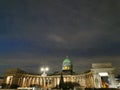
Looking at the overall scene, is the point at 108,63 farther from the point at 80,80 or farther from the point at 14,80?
the point at 14,80

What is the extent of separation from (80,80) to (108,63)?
2231cm

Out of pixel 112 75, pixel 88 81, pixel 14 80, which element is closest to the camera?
pixel 112 75

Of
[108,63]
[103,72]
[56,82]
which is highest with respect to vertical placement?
[108,63]

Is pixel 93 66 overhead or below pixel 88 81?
overhead

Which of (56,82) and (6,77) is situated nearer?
(6,77)

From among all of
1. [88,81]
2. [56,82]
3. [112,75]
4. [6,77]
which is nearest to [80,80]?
[88,81]

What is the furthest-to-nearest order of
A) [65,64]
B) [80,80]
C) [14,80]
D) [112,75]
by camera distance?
[65,64] < [80,80] < [14,80] < [112,75]

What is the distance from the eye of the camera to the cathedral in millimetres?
56369

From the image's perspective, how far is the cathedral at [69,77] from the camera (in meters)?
56.4

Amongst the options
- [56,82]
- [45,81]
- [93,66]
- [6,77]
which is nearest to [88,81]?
[93,66]

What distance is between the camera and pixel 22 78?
6831 centimetres

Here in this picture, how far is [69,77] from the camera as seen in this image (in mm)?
76250

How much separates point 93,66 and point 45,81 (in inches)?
1192

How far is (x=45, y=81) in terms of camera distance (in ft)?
248
